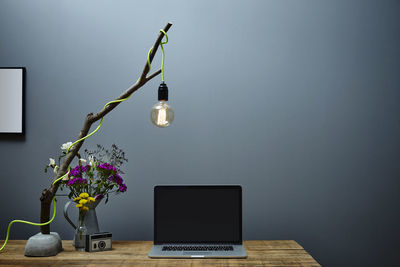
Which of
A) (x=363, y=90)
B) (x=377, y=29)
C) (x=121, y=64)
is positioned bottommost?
(x=363, y=90)

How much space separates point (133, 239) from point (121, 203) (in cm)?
18

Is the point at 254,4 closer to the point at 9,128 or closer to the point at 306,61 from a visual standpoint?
the point at 306,61

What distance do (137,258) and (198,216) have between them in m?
0.32

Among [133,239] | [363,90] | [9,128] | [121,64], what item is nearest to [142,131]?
[121,64]

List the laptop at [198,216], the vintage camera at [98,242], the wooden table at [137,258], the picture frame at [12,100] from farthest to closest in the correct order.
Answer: the picture frame at [12,100], the laptop at [198,216], the vintage camera at [98,242], the wooden table at [137,258]

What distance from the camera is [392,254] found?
6.22ft

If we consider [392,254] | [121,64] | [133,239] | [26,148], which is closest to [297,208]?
[392,254]

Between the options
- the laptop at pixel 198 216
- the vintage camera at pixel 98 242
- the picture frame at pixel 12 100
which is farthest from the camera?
the picture frame at pixel 12 100

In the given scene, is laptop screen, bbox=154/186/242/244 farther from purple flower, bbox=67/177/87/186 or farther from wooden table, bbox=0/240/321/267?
purple flower, bbox=67/177/87/186

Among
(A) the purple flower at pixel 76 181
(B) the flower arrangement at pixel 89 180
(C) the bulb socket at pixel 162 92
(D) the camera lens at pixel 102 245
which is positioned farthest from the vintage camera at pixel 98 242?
(C) the bulb socket at pixel 162 92

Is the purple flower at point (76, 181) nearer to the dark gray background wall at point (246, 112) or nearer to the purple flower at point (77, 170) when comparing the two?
the purple flower at point (77, 170)

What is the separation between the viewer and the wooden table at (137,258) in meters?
1.42

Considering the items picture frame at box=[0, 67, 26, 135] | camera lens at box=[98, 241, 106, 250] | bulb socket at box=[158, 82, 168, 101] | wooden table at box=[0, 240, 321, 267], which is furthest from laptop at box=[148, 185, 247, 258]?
picture frame at box=[0, 67, 26, 135]

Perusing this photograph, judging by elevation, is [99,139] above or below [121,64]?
below
